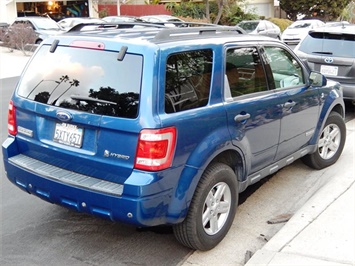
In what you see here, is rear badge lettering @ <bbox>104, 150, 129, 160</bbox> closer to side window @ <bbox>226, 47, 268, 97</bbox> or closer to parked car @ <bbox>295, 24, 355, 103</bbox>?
side window @ <bbox>226, 47, 268, 97</bbox>

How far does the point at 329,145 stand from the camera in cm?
586

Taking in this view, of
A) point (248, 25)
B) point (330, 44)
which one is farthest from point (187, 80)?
point (248, 25)

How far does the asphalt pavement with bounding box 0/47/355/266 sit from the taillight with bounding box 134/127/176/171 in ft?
3.31

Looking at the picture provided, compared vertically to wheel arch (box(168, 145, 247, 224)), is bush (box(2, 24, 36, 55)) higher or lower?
higher

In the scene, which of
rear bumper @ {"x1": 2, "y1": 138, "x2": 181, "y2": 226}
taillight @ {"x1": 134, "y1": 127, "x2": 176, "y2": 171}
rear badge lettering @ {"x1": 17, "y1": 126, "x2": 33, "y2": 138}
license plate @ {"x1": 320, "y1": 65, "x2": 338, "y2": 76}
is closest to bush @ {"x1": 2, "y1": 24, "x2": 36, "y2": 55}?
license plate @ {"x1": 320, "y1": 65, "x2": 338, "y2": 76}

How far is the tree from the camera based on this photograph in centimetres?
3684

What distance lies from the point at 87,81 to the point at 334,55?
18.8 ft

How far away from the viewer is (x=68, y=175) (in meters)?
3.57

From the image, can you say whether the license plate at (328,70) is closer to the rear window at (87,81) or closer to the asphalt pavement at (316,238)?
the asphalt pavement at (316,238)

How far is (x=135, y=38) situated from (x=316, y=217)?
236 centimetres

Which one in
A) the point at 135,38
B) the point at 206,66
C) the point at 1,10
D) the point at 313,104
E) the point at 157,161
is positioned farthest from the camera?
the point at 1,10

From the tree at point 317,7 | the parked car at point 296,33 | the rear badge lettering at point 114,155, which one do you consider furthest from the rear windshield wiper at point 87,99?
the tree at point 317,7

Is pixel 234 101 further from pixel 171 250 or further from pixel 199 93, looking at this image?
pixel 171 250

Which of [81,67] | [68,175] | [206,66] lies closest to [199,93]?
[206,66]
